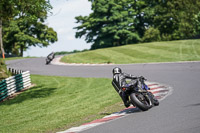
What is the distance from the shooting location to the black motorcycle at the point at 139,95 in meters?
8.71

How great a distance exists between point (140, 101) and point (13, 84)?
12.3 m

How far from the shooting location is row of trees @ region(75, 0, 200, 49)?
190 feet

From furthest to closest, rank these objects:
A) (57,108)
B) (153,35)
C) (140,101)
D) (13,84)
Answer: (153,35) < (13,84) < (57,108) < (140,101)

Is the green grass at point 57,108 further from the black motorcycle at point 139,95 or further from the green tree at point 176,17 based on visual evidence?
the green tree at point 176,17

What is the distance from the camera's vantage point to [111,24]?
63031 millimetres

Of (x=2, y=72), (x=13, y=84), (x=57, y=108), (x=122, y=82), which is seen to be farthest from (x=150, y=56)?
(x=122, y=82)

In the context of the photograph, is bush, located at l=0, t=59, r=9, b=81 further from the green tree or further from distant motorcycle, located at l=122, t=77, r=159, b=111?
the green tree

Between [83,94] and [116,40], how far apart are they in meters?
49.9

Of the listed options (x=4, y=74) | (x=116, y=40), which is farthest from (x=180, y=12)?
(x=4, y=74)

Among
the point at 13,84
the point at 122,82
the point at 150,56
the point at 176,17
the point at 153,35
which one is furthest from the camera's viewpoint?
the point at 176,17

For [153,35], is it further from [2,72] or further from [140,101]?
[140,101]

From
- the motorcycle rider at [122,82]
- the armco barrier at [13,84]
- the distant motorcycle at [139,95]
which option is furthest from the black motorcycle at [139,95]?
the armco barrier at [13,84]

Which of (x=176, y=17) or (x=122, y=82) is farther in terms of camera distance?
(x=176, y=17)

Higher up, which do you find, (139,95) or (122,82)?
(122,82)
